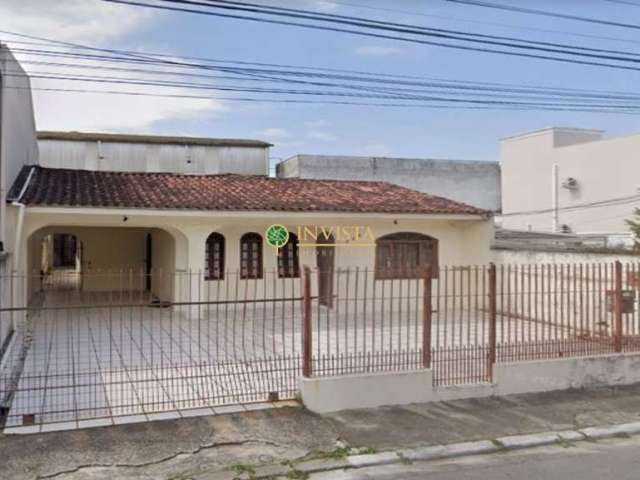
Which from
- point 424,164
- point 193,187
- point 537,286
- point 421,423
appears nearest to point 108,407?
point 421,423

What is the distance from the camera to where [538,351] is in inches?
322

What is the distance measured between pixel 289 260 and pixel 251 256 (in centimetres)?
113

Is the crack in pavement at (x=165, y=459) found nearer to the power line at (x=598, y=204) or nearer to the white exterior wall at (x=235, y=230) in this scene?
the white exterior wall at (x=235, y=230)

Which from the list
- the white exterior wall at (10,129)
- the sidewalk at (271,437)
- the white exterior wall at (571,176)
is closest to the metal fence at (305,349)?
the sidewalk at (271,437)

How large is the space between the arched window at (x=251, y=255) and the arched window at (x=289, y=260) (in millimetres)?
646

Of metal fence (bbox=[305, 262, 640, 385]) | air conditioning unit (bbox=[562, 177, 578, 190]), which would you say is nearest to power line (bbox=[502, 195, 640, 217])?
air conditioning unit (bbox=[562, 177, 578, 190])

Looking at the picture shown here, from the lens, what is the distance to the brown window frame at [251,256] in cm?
1753

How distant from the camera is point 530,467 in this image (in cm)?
563

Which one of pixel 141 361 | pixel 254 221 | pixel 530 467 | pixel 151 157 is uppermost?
pixel 151 157

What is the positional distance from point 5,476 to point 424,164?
87.7 ft

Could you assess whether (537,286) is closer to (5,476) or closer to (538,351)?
(538,351)

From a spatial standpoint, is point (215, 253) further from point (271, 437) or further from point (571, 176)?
point (571, 176)

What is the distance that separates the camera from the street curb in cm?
565

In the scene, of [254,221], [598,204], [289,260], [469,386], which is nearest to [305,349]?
[469,386]
